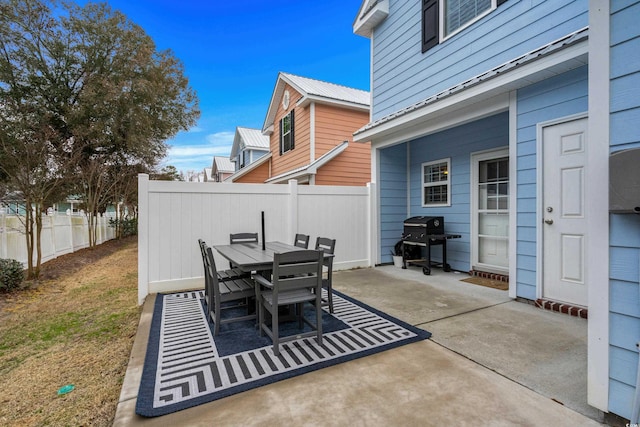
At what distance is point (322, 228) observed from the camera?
600 cm

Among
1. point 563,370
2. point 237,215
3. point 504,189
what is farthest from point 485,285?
point 237,215

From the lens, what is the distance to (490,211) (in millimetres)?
5461

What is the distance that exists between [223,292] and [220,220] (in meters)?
2.10

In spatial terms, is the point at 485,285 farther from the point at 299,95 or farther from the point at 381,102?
the point at 299,95

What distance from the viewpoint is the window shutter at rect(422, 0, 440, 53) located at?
5.43 m

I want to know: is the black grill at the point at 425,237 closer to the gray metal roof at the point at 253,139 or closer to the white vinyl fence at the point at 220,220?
the white vinyl fence at the point at 220,220

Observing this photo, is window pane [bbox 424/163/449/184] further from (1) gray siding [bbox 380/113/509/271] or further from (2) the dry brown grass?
(2) the dry brown grass

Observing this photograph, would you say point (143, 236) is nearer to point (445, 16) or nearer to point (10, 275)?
point (10, 275)

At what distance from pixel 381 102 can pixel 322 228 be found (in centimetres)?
324

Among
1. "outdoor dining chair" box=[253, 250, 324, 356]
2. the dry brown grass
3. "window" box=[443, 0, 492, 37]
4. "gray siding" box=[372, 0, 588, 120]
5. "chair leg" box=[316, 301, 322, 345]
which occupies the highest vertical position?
"window" box=[443, 0, 492, 37]

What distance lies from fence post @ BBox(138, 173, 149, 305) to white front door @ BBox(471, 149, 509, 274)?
5640 mm

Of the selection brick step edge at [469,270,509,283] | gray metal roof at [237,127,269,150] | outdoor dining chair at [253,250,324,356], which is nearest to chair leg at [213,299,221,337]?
outdoor dining chair at [253,250,324,356]

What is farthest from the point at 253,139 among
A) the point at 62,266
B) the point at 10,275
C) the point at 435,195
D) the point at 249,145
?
the point at 10,275

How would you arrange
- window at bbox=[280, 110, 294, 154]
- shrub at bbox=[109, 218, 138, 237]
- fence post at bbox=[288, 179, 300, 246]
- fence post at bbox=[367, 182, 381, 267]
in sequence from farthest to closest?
shrub at bbox=[109, 218, 138, 237] < window at bbox=[280, 110, 294, 154] < fence post at bbox=[367, 182, 381, 267] < fence post at bbox=[288, 179, 300, 246]
